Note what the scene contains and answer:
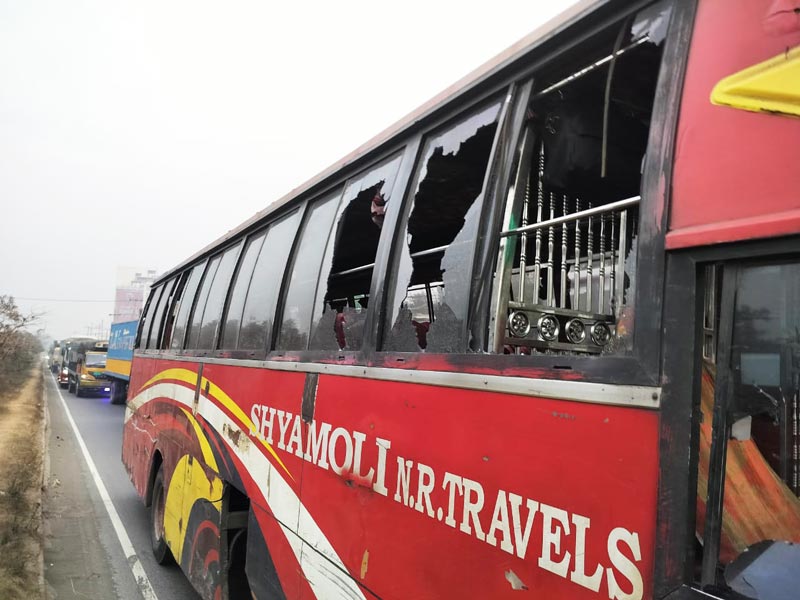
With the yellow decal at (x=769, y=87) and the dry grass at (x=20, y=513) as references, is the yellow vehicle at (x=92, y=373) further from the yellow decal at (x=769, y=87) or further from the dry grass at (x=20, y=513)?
the yellow decal at (x=769, y=87)

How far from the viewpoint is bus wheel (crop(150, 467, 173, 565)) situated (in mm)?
5941

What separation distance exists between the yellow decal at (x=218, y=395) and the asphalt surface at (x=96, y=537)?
1980 mm

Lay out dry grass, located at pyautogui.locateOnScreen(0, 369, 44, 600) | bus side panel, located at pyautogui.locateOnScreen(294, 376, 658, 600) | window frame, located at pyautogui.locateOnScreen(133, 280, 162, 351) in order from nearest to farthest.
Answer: bus side panel, located at pyautogui.locateOnScreen(294, 376, 658, 600) < dry grass, located at pyautogui.locateOnScreen(0, 369, 44, 600) < window frame, located at pyautogui.locateOnScreen(133, 280, 162, 351)

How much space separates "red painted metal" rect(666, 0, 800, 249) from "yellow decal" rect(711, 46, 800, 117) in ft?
0.05

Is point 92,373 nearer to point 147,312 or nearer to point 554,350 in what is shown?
point 147,312

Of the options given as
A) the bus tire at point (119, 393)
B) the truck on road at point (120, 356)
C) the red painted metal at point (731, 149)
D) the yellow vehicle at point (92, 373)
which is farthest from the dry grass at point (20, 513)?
the yellow vehicle at point (92, 373)

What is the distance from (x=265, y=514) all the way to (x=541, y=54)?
274cm

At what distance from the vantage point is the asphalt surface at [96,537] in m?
5.44

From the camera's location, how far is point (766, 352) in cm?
120

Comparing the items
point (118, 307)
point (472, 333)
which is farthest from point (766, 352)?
point (118, 307)

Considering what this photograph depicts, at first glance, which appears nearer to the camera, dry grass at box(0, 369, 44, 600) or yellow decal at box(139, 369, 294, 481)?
yellow decal at box(139, 369, 294, 481)

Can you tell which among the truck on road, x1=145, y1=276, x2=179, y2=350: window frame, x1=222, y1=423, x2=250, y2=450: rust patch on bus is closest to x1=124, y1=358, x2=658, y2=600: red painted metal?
x1=222, y1=423, x2=250, y2=450: rust patch on bus

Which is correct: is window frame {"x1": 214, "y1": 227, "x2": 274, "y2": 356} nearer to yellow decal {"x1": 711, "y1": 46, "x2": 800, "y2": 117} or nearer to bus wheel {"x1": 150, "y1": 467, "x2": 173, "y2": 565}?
bus wheel {"x1": 150, "y1": 467, "x2": 173, "y2": 565}

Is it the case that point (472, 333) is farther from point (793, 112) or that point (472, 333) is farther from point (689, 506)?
point (793, 112)
